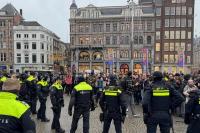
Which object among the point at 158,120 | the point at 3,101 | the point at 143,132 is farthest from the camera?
the point at 143,132

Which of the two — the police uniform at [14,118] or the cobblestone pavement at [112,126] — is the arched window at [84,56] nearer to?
the cobblestone pavement at [112,126]

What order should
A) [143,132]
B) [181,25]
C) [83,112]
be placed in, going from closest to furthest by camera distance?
[83,112], [143,132], [181,25]

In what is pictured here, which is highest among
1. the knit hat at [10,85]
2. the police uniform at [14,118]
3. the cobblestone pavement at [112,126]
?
the knit hat at [10,85]

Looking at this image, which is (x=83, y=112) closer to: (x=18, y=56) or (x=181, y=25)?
(x=181, y=25)

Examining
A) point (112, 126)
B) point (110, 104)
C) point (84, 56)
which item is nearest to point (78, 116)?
point (110, 104)

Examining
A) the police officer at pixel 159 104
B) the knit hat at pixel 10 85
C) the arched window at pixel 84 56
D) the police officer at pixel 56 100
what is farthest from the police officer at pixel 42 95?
the arched window at pixel 84 56

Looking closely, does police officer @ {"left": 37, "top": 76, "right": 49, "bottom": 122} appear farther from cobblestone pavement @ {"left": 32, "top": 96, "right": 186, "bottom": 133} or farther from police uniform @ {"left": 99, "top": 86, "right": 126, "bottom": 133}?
police uniform @ {"left": 99, "top": 86, "right": 126, "bottom": 133}

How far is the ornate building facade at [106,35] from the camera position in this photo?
7562 centimetres

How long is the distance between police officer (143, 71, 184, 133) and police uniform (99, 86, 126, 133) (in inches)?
58.5

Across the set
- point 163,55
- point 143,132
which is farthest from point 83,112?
point 163,55

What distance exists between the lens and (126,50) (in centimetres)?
7662

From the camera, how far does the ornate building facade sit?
248 feet

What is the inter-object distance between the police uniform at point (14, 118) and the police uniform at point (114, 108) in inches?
230

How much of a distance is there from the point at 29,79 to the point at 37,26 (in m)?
66.2
